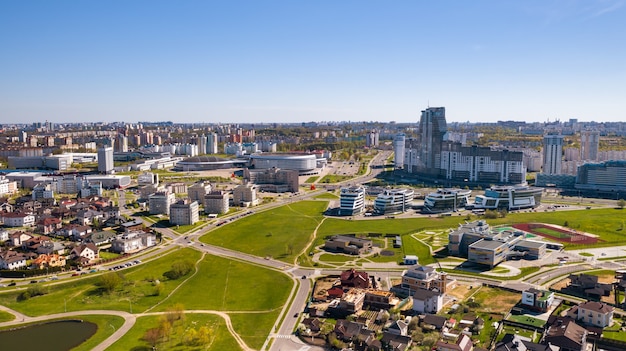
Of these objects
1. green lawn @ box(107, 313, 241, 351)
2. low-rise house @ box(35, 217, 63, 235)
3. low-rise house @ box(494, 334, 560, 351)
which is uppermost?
low-rise house @ box(35, 217, 63, 235)

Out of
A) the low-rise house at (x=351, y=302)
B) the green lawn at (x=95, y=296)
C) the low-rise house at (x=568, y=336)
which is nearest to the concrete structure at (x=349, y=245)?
the low-rise house at (x=351, y=302)

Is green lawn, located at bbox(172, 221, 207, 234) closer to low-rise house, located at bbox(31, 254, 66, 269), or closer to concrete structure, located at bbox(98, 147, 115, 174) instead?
low-rise house, located at bbox(31, 254, 66, 269)

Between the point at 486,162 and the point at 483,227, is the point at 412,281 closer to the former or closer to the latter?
the point at 483,227

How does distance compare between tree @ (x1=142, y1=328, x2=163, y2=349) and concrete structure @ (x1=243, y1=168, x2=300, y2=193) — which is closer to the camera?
tree @ (x1=142, y1=328, x2=163, y2=349)

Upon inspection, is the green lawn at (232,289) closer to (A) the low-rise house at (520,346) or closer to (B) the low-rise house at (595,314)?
(A) the low-rise house at (520,346)

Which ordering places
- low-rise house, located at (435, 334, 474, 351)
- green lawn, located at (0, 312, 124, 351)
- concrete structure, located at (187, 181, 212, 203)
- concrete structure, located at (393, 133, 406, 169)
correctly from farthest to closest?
concrete structure, located at (393, 133, 406, 169), concrete structure, located at (187, 181, 212, 203), green lawn, located at (0, 312, 124, 351), low-rise house, located at (435, 334, 474, 351)

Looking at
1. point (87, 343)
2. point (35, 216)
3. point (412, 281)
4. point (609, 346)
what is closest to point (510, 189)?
point (412, 281)

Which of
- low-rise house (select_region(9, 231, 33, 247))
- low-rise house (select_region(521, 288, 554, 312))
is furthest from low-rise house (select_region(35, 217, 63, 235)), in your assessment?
low-rise house (select_region(521, 288, 554, 312))
